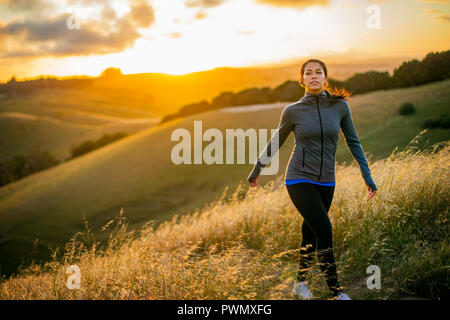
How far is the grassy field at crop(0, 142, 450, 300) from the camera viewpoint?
3154 millimetres

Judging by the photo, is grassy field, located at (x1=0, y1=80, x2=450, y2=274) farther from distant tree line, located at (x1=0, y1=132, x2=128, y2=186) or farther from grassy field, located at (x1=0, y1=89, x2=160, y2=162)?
grassy field, located at (x1=0, y1=89, x2=160, y2=162)

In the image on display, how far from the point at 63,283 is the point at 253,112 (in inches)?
1540

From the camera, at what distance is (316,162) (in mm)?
3186

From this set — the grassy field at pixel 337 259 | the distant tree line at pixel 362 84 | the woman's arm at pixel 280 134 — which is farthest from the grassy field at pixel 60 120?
the woman's arm at pixel 280 134

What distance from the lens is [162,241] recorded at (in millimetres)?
6812

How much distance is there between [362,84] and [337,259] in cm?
2570

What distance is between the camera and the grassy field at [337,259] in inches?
124

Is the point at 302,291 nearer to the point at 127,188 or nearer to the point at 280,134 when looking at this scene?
the point at 280,134

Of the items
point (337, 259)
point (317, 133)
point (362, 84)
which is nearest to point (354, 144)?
point (317, 133)

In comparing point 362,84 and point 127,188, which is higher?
point 362,84

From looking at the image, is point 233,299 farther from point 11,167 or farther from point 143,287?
point 11,167

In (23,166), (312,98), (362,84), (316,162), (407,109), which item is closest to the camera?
(316,162)

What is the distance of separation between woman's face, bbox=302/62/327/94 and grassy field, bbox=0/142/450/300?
1.62 metres

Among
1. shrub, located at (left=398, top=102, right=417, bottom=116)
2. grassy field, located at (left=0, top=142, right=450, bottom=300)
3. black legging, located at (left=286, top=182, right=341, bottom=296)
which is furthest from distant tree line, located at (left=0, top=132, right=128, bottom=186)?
black legging, located at (left=286, top=182, right=341, bottom=296)
